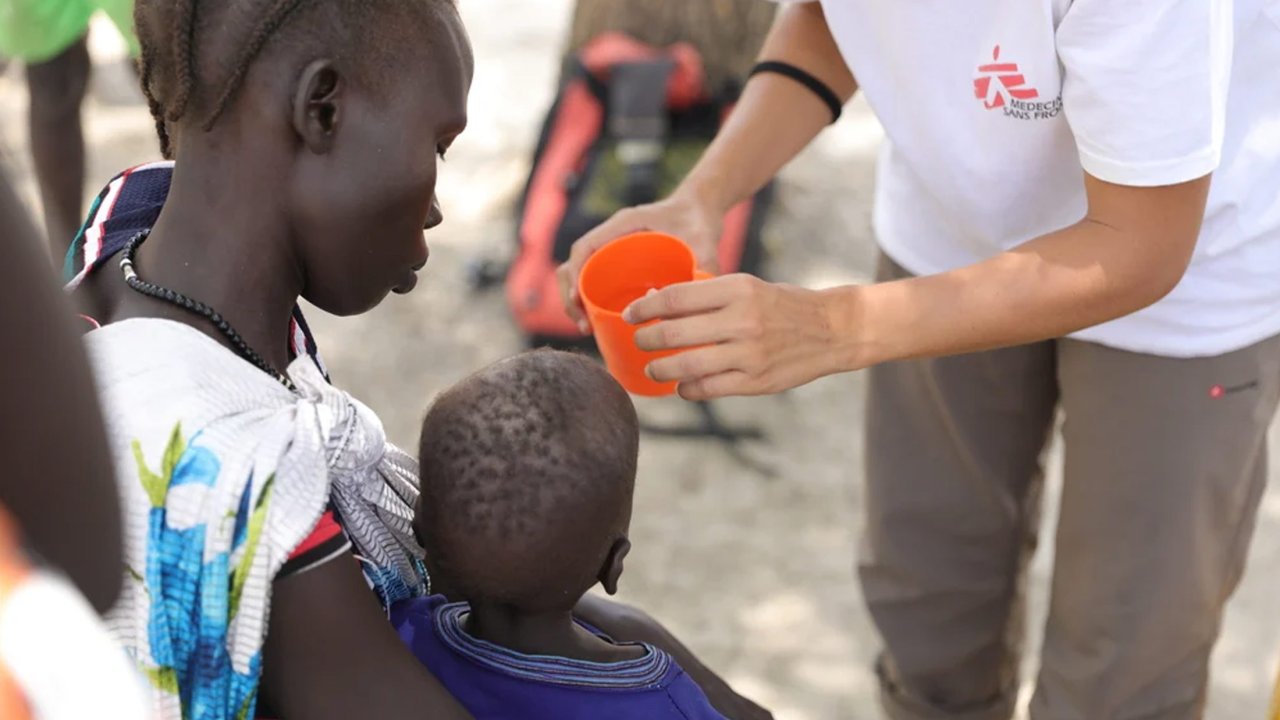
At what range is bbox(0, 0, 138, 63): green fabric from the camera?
11.8ft

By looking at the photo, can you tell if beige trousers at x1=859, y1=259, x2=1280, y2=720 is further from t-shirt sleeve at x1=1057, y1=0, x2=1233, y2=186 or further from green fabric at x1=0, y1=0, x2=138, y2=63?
green fabric at x1=0, y1=0, x2=138, y2=63

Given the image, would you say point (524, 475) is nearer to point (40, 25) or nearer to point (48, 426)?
point (48, 426)

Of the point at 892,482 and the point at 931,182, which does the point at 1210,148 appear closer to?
the point at 931,182

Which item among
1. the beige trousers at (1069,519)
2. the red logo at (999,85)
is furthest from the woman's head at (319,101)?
the beige trousers at (1069,519)

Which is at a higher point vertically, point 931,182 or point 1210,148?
point 1210,148

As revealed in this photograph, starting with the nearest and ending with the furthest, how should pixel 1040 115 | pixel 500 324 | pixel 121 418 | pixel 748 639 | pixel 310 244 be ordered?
pixel 121 418 < pixel 310 244 < pixel 1040 115 < pixel 748 639 < pixel 500 324

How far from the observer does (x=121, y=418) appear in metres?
1.24

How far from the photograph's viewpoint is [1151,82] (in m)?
1.56

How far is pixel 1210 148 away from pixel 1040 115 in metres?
0.24

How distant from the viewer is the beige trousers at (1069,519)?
197cm

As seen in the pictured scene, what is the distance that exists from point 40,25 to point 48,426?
124 inches

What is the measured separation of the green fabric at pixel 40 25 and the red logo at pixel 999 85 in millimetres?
2529

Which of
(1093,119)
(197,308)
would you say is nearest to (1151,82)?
(1093,119)

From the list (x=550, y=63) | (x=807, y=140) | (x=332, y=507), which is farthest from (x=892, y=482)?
(x=550, y=63)
